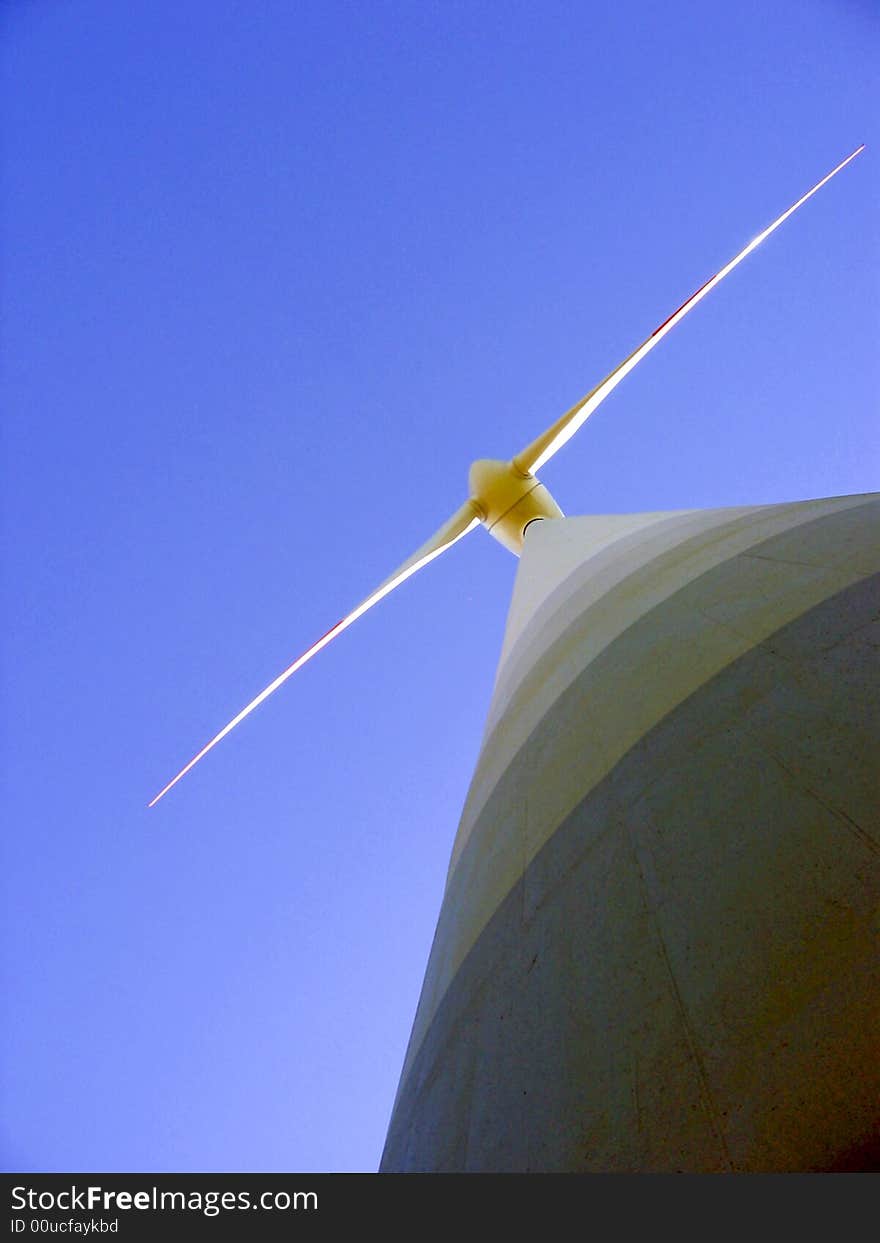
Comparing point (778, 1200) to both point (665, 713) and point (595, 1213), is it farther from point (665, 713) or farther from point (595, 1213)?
point (665, 713)

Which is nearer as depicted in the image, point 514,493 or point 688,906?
point 688,906

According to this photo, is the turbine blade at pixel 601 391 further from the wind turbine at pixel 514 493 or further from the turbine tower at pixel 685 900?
the turbine tower at pixel 685 900

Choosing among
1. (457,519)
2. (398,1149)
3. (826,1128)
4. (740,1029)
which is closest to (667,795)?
(740,1029)

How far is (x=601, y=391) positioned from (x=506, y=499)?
3496mm

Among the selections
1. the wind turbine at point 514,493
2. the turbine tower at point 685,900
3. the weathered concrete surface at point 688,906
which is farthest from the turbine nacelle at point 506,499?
the weathered concrete surface at point 688,906

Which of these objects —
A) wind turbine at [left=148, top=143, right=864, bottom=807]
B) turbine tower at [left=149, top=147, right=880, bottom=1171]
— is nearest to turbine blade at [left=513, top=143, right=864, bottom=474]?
wind turbine at [left=148, top=143, right=864, bottom=807]

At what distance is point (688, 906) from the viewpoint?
3430mm

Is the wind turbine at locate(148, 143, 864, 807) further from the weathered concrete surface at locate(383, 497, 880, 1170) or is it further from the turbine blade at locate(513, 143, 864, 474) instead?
the weathered concrete surface at locate(383, 497, 880, 1170)

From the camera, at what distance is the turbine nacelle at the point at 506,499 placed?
18.6 meters

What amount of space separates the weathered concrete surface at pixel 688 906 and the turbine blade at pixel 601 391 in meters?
10.8

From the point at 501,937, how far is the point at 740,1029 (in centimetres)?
187

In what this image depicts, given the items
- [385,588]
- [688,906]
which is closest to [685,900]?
[688,906]

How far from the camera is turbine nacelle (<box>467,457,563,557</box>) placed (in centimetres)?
1862

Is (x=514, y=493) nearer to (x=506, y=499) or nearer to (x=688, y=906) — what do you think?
(x=506, y=499)
